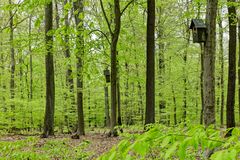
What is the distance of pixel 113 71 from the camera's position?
1048cm

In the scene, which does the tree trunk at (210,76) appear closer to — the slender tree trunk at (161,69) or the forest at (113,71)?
the forest at (113,71)

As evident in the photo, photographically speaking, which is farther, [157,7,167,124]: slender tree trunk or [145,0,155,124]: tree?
[157,7,167,124]: slender tree trunk

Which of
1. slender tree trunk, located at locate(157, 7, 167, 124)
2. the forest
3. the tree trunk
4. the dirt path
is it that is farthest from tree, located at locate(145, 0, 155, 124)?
slender tree trunk, located at locate(157, 7, 167, 124)

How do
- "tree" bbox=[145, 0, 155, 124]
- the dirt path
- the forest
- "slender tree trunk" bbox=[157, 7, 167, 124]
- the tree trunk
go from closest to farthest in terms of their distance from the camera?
the tree trunk < the dirt path < the forest < "tree" bbox=[145, 0, 155, 124] < "slender tree trunk" bbox=[157, 7, 167, 124]

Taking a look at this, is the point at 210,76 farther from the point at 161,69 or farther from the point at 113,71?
the point at 161,69

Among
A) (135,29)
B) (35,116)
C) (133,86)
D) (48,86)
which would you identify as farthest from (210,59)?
(133,86)

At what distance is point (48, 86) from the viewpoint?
13180mm

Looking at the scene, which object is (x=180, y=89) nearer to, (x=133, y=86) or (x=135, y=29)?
(x=133, y=86)

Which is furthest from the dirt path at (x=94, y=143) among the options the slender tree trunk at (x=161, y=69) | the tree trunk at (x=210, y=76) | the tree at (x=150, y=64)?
the slender tree trunk at (x=161, y=69)

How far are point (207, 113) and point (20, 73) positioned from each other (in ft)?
80.8

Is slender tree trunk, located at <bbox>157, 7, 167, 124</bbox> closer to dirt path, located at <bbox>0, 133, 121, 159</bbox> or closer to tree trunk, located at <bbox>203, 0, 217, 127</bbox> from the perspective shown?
dirt path, located at <bbox>0, 133, 121, 159</bbox>

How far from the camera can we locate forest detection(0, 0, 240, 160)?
9.35 meters

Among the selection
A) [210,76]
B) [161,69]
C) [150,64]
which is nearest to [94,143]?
[150,64]

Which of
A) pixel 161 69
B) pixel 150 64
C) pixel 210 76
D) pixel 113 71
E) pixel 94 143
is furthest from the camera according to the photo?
pixel 161 69
